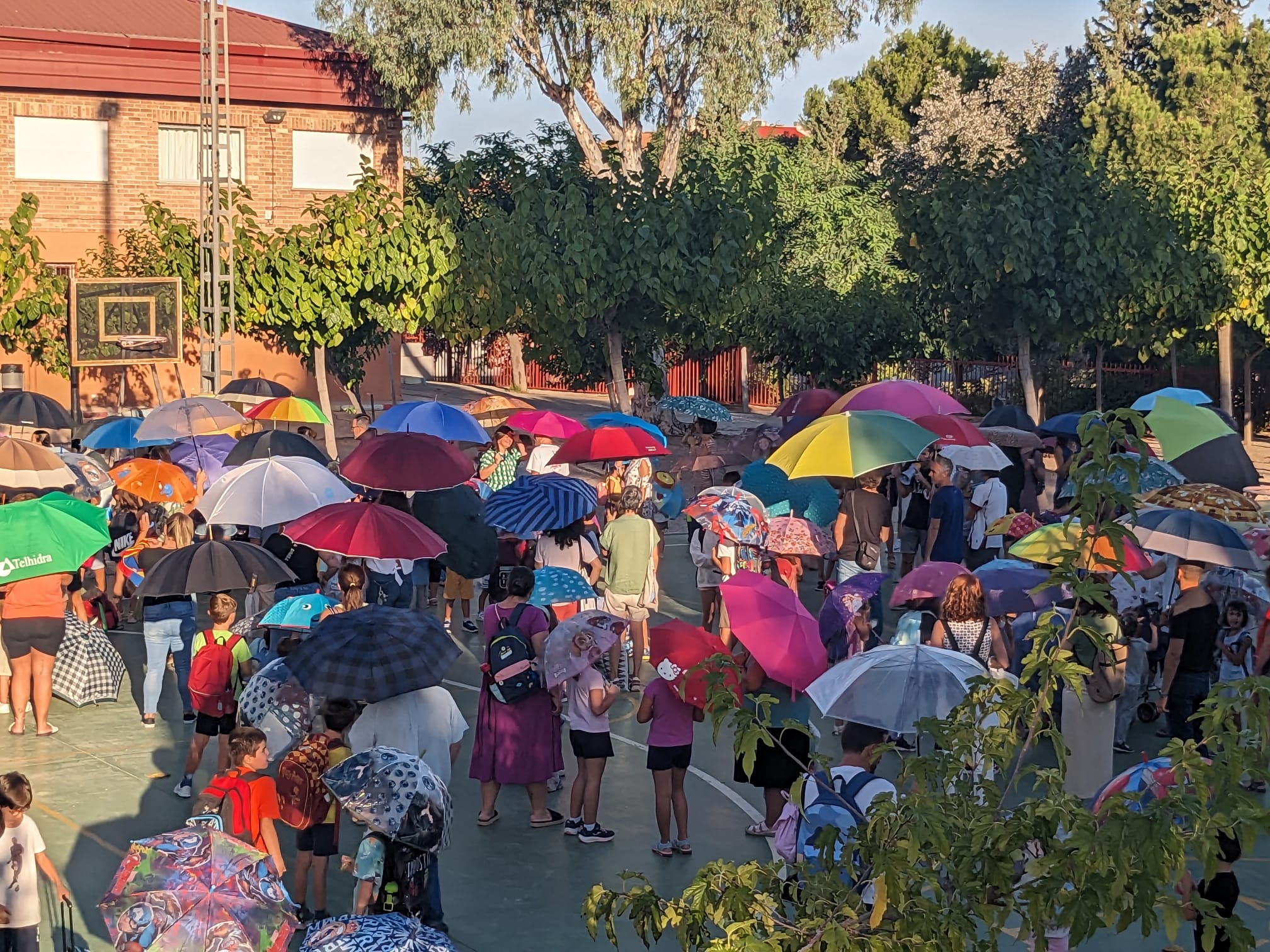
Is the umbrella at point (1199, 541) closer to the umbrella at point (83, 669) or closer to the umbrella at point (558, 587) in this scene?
the umbrella at point (558, 587)

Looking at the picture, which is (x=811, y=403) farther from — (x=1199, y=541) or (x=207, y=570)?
(x=207, y=570)

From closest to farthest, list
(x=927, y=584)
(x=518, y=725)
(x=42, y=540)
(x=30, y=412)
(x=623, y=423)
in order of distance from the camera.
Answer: (x=518, y=725)
(x=927, y=584)
(x=42, y=540)
(x=623, y=423)
(x=30, y=412)

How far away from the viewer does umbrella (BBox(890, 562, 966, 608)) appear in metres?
10.1

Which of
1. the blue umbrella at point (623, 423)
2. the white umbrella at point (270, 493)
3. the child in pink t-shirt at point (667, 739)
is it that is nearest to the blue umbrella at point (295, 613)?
the white umbrella at point (270, 493)

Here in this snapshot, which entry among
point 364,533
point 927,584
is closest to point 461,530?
point 364,533

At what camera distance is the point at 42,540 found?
10.4 meters

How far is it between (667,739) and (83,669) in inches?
232

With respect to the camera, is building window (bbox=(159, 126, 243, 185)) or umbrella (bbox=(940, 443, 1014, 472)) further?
building window (bbox=(159, 126, 243, 185))

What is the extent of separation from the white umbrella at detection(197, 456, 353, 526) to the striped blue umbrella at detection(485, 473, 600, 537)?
137 cm

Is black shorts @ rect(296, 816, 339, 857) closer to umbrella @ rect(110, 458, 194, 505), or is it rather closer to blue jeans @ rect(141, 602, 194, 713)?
blue jeans @ rect(141, 602, 194, 713)

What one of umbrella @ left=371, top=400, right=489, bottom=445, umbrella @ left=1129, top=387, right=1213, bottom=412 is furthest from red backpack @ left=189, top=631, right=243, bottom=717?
umbrella @ left=1129, top=387, right=1213, bottom=412

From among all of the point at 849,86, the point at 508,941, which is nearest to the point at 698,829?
the point at 508,941

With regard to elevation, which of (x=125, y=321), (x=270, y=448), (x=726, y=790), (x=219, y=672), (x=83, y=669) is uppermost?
(x=125, y=321)

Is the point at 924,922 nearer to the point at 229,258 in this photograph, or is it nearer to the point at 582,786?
the point at 582,786
